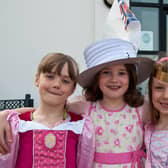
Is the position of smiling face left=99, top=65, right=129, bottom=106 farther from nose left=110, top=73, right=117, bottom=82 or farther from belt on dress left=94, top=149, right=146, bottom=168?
belt on dress left=94, top=149, right=146, bottom=168

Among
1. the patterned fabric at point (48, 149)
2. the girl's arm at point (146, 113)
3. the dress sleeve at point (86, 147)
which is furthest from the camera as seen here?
the girl's arm at point (146, 113)

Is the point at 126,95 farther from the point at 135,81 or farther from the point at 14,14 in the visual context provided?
the point at 14,14

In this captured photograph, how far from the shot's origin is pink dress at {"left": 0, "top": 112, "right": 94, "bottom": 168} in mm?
1298

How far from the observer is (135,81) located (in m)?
1.64

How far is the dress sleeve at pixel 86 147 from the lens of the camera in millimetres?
1394

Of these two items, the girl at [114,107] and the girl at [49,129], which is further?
the girl at [114,107]

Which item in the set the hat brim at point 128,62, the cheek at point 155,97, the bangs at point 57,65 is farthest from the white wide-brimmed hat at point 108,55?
the cheek at point 155,97

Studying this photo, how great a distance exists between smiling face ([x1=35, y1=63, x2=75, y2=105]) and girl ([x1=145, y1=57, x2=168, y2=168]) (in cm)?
56

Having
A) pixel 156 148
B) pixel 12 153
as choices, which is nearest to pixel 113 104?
pixel 156 148

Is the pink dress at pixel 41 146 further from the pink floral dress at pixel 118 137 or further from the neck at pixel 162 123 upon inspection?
the neck at pixel 162 123

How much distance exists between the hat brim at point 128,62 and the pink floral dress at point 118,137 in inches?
8.5

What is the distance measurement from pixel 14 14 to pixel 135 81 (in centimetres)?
208

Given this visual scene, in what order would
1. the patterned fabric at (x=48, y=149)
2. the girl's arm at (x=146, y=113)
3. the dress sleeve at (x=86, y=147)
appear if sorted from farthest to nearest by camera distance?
the girl's arm at (x=146, y=113) < the dress sleeve at (x=86, y=147) < the patterned fabric at (x=48, y=149)

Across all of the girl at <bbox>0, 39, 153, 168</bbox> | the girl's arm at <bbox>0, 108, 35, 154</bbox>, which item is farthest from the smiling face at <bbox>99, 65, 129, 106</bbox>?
the girl's arm at <bbox>0, 108, 35, 154</bbox>
